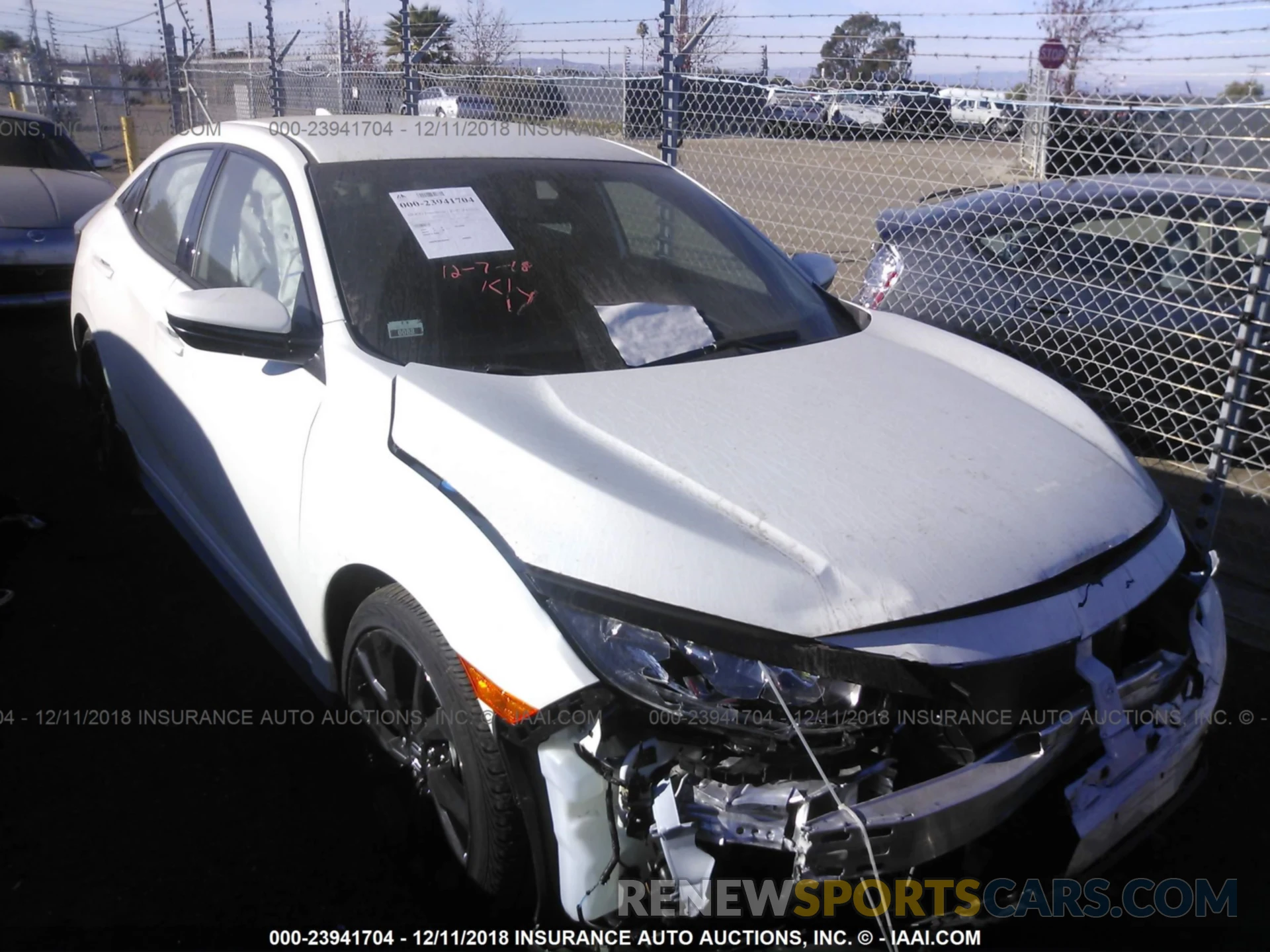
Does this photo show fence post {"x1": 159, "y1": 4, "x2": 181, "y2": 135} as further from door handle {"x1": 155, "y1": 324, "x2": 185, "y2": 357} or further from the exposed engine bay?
the exposed engine bay

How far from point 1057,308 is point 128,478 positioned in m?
4.57

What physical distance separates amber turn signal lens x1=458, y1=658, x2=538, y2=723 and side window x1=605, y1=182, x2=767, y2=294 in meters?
1.68

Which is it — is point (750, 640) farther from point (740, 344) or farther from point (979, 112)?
point (979, 112)

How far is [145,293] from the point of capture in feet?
11.8

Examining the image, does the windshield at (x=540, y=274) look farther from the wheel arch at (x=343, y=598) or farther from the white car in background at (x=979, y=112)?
the white car in background at (x=979, y=112)

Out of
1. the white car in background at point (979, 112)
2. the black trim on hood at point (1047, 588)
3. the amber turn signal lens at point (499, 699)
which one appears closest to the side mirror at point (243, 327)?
the amber turn signal lens at point (499, 699)

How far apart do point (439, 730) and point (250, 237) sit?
176 centimetres

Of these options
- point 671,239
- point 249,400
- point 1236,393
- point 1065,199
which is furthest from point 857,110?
point 249,400

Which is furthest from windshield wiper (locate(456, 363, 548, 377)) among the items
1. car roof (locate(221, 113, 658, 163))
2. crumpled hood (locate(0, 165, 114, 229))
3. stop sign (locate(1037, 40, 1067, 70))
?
crumpled hood (locate(0, 165, 114, 229))

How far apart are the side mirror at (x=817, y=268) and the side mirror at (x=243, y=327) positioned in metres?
1.79

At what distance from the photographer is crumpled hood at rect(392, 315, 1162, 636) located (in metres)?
1.91

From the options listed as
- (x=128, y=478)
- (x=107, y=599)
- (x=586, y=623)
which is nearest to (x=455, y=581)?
(x=586, y=623)

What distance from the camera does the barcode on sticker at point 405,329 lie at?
2613 mm

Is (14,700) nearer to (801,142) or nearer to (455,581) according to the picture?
(455,581)
